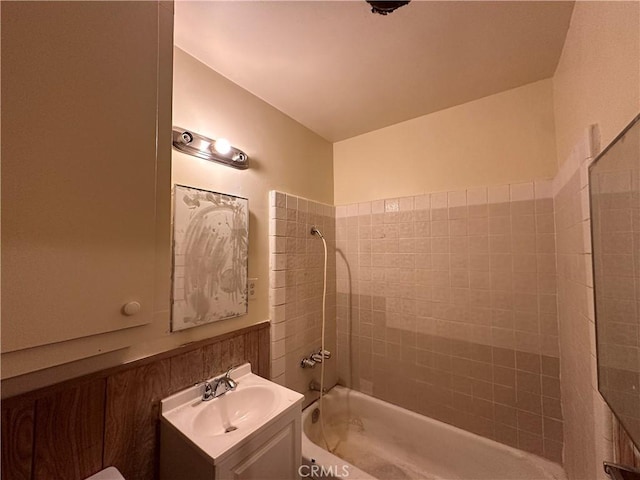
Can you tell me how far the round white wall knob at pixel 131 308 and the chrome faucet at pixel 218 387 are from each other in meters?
0.74

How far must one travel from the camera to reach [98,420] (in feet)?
2.79

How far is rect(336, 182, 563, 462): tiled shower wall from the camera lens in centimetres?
136

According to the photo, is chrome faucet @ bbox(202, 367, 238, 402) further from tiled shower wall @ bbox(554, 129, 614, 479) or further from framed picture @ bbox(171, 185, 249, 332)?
tiled shower wall @ bbox(554, 129, 614, 479)

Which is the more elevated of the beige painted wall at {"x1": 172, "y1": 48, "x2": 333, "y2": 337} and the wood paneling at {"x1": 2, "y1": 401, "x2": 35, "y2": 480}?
the beige painted wall at {"x1": 172, "y1": 48, "x2": 333, "y2": 337}

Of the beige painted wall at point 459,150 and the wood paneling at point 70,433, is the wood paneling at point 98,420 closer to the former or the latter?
the wood paneling at point 70,433

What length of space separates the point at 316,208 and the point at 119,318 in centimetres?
144

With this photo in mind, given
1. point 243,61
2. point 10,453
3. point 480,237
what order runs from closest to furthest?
point 10,453
point 243,61
point 480,237

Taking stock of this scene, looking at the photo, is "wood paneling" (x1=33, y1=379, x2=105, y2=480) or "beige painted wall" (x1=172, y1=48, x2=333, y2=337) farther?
"beige painted wall" (x1=172, y1=48, x2=333, y2=337)

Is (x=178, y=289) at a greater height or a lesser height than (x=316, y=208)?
lesser

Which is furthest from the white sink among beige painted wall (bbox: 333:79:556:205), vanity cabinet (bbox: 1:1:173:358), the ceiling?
the ceiling

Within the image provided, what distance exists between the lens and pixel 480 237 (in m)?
1.52

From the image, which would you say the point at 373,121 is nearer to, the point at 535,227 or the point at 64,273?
the point at 535,227

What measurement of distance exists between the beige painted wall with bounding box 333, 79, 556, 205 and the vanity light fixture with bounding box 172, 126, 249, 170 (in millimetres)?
995

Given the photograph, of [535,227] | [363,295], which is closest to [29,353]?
[363,295]
